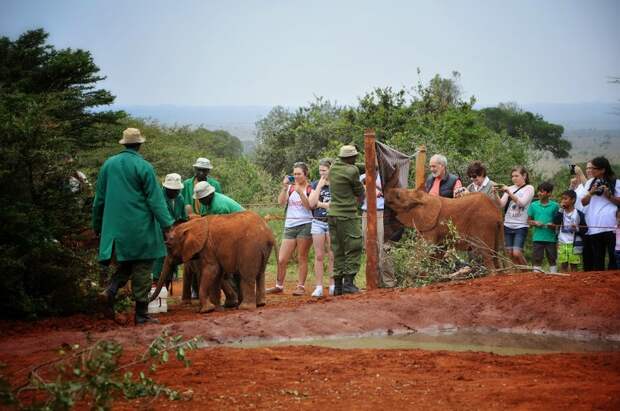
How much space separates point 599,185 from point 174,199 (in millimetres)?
5822

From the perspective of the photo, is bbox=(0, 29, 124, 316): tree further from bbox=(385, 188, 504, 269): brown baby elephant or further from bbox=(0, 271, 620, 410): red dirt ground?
bbox=(385, 188, 504, 269): brown baby elephant

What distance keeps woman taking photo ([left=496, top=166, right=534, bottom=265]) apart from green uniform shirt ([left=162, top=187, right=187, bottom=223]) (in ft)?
15.3

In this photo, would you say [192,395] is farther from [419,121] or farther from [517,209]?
[419,121]

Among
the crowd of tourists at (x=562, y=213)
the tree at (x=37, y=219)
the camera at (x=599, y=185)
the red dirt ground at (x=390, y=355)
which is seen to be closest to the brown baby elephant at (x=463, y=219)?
the crowd of tourists at (x=562, y=213)

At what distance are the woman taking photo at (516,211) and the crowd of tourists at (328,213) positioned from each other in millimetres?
15

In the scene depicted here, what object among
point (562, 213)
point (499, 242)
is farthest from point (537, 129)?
point (499, 242)

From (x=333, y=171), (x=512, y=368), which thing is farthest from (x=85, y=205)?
(x=512, y=368)

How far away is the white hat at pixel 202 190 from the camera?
39.3ft

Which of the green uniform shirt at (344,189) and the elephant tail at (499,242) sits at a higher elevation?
the green uniform shirt at (344,189)

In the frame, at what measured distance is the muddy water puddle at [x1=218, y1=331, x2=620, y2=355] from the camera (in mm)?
9531

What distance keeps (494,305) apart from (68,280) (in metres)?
4.94

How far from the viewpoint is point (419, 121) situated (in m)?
21.3

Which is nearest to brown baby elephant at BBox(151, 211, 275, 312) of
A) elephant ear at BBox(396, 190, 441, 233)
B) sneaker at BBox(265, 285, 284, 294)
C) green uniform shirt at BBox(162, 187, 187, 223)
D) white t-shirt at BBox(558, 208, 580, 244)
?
green uniform shirt at BBox(162, 187, 187, 223)

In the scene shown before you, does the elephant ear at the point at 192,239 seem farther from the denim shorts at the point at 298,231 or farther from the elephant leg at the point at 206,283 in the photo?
the denim shorts at the point at 298,231
